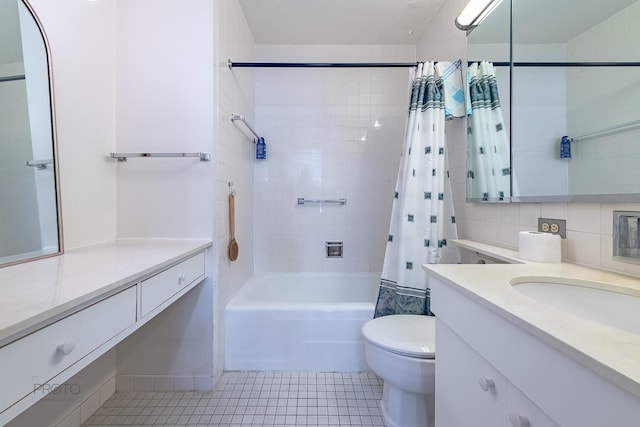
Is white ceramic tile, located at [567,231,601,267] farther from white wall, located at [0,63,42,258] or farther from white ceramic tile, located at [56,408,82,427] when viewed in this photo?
white ceramic tile, located at [56,408,82,427]

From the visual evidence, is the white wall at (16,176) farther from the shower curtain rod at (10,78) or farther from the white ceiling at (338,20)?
the white ceiling at (338,20)

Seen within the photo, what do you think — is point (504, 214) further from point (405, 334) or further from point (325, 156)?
point (325, 156)

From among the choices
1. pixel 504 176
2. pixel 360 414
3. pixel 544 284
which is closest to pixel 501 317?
pixel 544 284

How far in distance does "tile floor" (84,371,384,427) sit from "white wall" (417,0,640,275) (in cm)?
108

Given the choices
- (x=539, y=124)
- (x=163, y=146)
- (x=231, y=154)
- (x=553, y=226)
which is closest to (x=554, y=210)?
(x=553, y=226)

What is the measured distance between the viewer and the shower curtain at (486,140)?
137 cm

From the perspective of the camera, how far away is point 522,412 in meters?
0.55

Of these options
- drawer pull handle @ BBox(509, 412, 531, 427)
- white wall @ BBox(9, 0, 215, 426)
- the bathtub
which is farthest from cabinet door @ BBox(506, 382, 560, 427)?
white wall @ BBox(9, 0, 215, 426)

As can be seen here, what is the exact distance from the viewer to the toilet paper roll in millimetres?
990

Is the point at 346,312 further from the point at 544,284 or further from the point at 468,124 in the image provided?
the point at 468,124

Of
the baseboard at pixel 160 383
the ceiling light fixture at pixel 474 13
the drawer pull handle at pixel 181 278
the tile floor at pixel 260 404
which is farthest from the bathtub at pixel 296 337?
the ceiling light fixture at pixel 474 13

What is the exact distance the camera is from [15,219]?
1.00m

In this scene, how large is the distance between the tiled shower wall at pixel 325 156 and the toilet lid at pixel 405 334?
1119 millimetres

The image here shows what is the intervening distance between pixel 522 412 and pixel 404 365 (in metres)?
0.63
